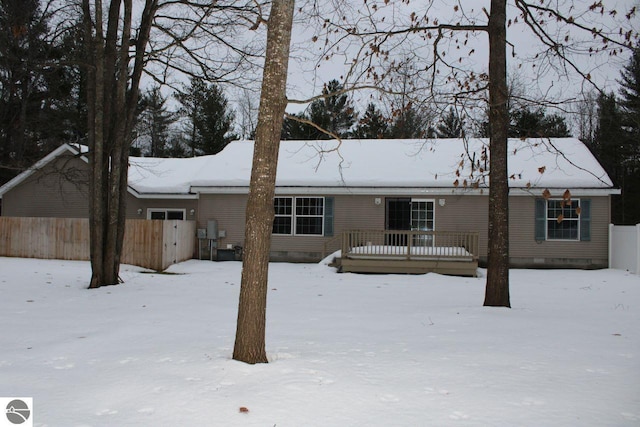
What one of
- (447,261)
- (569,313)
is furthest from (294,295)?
(447,261)

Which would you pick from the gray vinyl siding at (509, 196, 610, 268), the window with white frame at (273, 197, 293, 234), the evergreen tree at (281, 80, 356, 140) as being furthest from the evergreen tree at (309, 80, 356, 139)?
the gray vinyl siding at (509, 196, 610, 268)

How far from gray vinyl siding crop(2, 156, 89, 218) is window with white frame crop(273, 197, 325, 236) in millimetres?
7637

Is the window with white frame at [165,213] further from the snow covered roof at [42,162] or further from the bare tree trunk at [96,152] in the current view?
the bare tree trunk at [96,152]

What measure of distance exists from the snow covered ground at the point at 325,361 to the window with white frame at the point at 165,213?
29.5 feet

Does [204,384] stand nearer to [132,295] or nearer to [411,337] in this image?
[411,337]

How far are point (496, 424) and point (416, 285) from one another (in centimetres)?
951

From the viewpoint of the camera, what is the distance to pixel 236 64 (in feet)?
40.6

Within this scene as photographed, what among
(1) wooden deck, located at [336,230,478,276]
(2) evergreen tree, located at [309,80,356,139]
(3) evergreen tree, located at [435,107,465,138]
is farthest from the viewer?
(2) evergreen tree, located at [309,80,356,139]

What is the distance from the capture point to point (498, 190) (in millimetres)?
9062

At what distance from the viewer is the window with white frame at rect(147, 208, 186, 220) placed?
64.4 ft

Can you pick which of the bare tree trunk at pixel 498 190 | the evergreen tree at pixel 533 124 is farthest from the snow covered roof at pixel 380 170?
the bare tree trunk at pixel 498 190

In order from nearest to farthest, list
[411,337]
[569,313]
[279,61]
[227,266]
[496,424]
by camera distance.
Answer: [496,424] → [279,61] → [411,337] → [569,313] → [227,266]

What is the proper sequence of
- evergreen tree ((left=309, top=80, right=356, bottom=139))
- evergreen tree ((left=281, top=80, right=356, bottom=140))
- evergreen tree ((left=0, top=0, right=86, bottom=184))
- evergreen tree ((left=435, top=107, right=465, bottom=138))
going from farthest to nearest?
1. evergreen tree ((left=281, top=80, right=356, bottom=140))
2. evergreen tree ((left=309, top=80, right=356, bottom=139))
3. evergreen tree ((left=0, top=0, right=86, bottom=184))
4. evergreen tree ((left=435, top=107, right=465, bottom=138))

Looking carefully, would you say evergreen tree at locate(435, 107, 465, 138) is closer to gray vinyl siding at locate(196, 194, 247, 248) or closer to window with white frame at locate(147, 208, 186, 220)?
gray vinyl siding at locate(196, 194, 247, 248)
